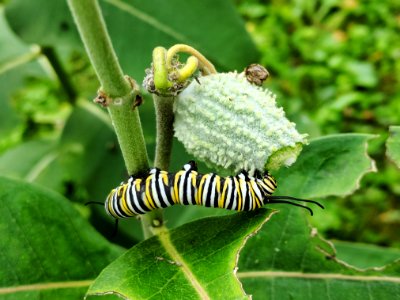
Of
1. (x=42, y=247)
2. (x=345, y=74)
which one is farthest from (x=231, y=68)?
(x=345, y=74)

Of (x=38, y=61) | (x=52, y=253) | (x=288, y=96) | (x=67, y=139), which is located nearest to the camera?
(x=52, y=253)


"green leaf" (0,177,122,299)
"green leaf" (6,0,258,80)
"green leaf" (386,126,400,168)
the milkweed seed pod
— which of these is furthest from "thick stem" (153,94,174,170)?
"green leaf" (6,0,258,80)

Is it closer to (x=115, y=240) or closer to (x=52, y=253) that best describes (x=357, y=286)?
(x=52, y=253)

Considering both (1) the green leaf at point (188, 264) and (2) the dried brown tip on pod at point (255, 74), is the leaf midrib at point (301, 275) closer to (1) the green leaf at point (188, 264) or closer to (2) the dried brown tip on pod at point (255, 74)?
(1) the green leaf at point (188, 264)

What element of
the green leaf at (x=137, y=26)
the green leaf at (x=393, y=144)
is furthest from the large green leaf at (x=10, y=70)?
the green leaf at (x=393, y=144)

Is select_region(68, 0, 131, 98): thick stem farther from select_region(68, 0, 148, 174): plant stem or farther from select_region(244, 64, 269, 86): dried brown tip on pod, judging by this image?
select_region(244, 64, 269, 86): dried brown tip on pod

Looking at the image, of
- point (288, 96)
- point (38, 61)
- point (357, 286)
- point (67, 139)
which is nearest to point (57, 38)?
point (67, 139)
